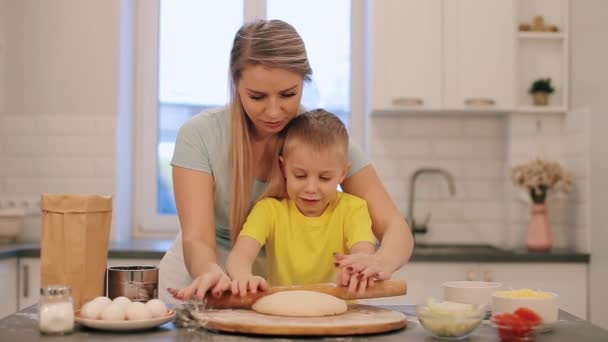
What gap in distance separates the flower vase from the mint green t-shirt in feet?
5.98

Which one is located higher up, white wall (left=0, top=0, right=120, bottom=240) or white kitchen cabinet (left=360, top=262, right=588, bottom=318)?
white wall (left=0, top=0, right=120, bottom=240)

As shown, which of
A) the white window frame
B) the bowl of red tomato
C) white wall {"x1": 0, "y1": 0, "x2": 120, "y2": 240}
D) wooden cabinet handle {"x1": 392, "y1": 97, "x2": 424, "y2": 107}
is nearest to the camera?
the bowl of red tomato

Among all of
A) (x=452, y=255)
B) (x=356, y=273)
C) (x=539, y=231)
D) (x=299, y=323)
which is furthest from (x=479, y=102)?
(x=299, y=323)

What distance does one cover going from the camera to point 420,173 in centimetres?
389

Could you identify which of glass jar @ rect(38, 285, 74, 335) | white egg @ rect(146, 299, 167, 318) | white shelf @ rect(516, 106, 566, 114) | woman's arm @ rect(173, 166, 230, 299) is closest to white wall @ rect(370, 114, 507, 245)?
white shelf @ rect(516, 106, 566, 114)

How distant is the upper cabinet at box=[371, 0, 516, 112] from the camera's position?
366cm

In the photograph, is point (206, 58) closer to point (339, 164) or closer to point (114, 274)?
point (339, 164)

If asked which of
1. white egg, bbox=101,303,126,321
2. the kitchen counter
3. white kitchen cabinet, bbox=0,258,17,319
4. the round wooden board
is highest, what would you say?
white egg, bbox=101,303,126,321

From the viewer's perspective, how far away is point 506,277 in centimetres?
334

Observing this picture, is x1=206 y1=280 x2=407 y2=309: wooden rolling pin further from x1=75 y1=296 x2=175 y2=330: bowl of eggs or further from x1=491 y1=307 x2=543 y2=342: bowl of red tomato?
x1=491 y1=307 x2=543 y2=342: bowl of red tomato

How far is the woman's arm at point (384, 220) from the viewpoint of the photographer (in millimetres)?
1786

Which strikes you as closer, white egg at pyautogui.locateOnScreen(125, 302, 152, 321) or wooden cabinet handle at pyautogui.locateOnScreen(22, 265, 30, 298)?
white egg at pyautogui.locateOnScreen(125, 302, 152, 321)

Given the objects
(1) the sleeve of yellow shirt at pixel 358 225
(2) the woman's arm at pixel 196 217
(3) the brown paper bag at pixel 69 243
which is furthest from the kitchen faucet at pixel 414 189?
(3) the brown paper bag at pixel 69 243

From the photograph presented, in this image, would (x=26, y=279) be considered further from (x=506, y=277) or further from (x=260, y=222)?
(x=506, y=277)
